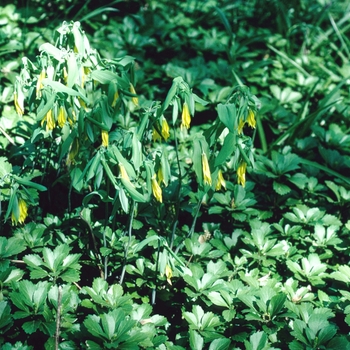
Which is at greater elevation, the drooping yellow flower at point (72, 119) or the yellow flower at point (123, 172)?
the drooping yellow flower at point (72, 119)

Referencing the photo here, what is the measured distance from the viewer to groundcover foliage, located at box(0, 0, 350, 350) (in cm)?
144

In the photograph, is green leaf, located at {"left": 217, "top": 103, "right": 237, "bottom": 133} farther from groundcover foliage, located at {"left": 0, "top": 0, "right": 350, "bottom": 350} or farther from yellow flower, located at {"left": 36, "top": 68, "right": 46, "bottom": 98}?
yellow flower, located at {"left": 36, "top": 68, "right": 46, "bottom": 98}

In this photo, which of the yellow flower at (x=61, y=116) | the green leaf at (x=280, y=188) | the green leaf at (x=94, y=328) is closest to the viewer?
the green leaf at (x=94, y=328)

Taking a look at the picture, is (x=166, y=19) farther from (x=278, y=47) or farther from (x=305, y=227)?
(x=305, y=227)

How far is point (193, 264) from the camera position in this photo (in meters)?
1.76

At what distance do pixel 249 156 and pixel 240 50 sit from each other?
1.77 metres

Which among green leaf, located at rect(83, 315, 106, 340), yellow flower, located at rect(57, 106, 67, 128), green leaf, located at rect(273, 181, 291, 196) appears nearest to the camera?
green leaf, located at rect(83, 315, 106, 340)

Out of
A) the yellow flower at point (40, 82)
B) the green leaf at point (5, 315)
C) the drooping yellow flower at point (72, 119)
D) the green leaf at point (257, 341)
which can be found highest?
the yellow flower at point (40, 82)

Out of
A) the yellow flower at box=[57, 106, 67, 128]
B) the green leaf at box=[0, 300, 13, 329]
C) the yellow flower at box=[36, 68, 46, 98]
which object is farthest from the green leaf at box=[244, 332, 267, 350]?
the yellow flower at box=[36, 68, 46, 98]

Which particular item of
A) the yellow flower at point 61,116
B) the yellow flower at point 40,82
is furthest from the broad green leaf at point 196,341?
the yellow flower at point 40,82

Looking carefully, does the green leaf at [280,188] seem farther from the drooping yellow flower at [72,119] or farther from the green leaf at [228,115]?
the drooping yellow flower at [72,119]

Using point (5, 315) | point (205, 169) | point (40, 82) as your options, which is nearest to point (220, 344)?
point (205, 169)

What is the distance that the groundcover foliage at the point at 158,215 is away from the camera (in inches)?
56.6

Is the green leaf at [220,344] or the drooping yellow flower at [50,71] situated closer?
the green leaf at [220,344]
